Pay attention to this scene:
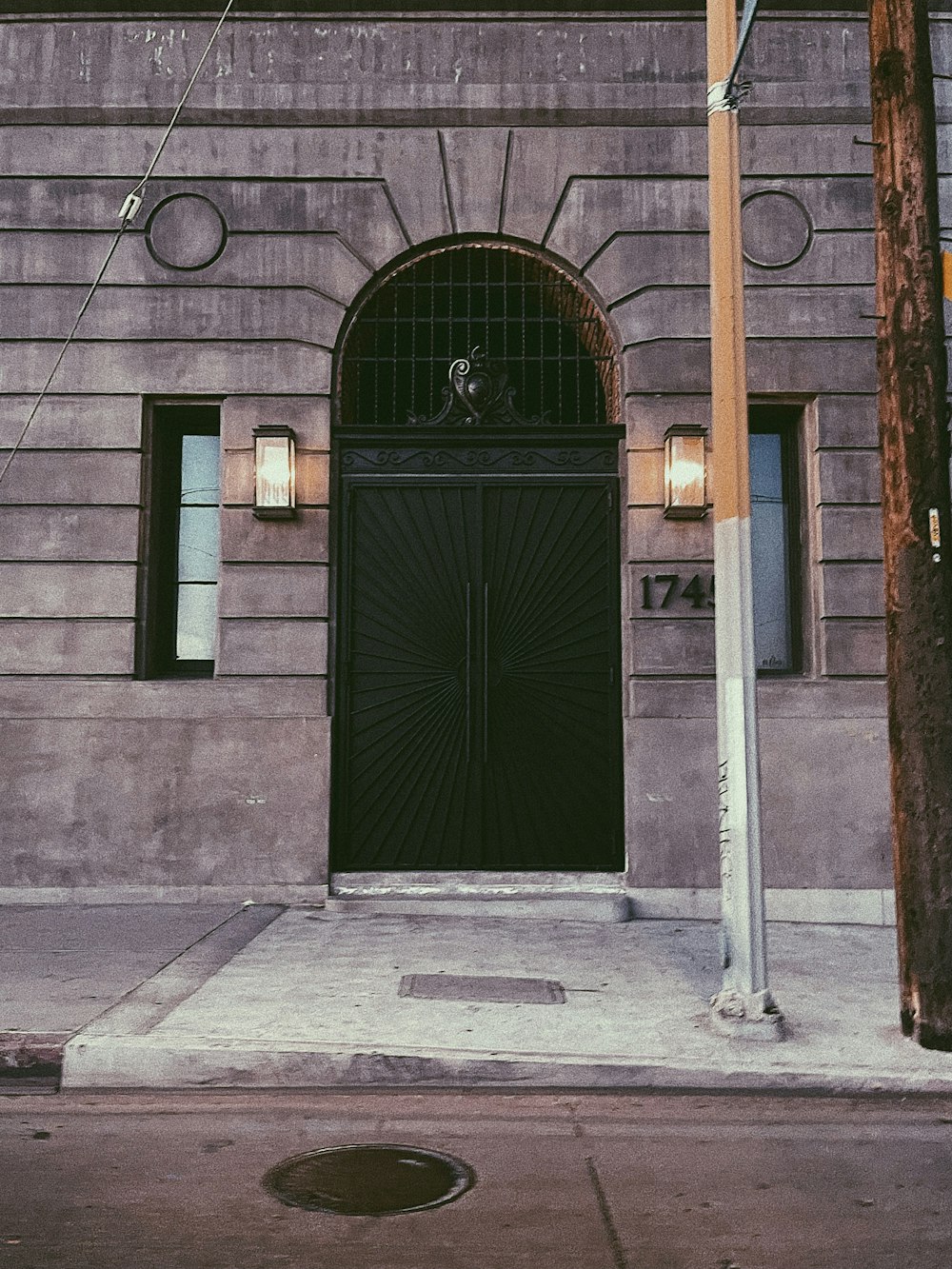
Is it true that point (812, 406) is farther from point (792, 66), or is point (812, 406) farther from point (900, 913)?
point (900, 913)

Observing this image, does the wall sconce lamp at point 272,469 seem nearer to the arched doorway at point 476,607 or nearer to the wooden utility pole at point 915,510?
the arched doorway at point 476,607

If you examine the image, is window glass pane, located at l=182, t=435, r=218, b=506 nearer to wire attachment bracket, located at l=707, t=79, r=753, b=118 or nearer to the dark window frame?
the dark window frame

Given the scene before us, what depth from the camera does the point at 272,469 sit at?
923 centimetres

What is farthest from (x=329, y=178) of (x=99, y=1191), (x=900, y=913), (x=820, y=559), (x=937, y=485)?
(x=99, y=1191)

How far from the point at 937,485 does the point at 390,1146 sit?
421 centimetres

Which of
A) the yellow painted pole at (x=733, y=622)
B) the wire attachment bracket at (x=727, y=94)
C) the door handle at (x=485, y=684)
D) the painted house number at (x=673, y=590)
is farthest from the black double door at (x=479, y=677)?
the wire attachment bracket at (x=727, y=94)

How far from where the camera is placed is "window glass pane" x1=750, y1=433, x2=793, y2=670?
9.77 metres

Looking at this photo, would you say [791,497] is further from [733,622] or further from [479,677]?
[733,622]

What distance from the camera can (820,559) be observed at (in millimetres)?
9367

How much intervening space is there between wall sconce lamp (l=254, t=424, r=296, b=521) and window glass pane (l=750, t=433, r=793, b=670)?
432 centimetres

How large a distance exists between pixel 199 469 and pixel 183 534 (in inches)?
25.6

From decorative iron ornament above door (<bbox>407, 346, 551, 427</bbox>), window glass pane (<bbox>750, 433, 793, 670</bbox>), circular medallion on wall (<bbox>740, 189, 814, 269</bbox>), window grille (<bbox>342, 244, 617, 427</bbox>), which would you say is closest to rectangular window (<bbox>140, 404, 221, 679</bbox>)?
window grille (<bbox>342, 244, 617, 427</bbox>)

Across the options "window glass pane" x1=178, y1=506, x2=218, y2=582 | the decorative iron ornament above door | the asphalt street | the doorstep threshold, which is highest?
the decorative iron ornament above door

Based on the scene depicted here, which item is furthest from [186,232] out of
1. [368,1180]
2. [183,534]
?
[368,1180]
